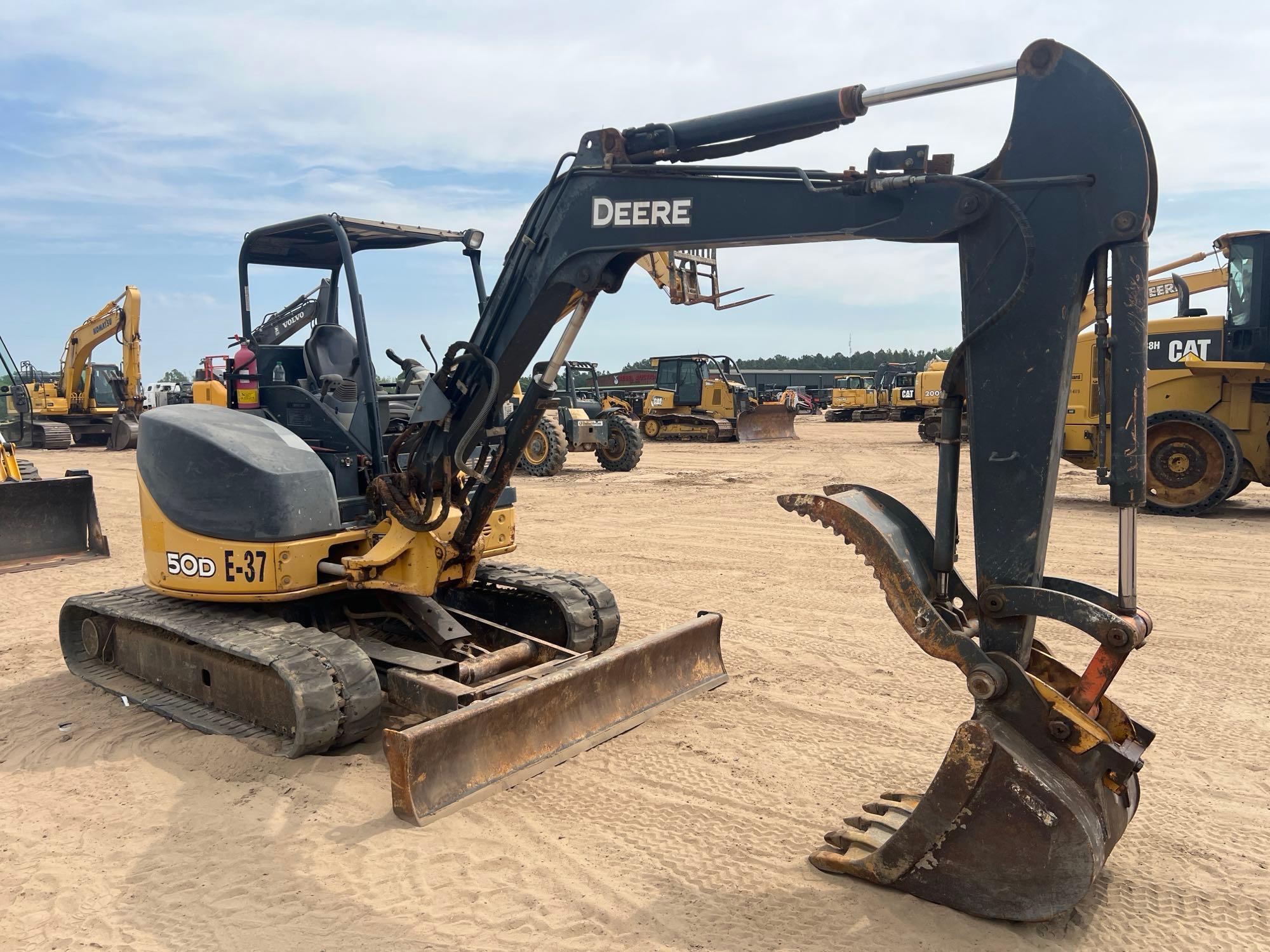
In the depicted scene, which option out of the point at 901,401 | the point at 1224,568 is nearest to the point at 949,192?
the point at 1224,568

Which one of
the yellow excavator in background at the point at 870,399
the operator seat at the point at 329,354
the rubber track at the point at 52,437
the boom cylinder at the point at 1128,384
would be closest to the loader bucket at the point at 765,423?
the yellow excavator in background at the point at 870,399

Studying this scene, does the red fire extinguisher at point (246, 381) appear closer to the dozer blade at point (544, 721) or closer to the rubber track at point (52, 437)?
the dozer blade at point (544, 721)

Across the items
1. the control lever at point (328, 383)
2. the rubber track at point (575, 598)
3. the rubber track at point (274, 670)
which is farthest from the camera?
the rubber track at point (575, 598)

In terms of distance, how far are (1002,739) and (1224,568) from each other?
22.1 feet

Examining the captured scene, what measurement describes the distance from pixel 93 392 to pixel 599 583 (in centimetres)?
2477

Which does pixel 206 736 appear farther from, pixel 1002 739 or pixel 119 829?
pixel 1002 739

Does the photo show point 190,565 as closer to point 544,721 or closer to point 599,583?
point 544,721

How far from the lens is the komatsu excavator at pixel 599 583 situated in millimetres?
2938

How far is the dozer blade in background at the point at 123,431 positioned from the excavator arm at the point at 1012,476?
24790mm

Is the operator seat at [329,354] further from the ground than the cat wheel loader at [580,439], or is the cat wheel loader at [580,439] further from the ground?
the operator seat at [329,354]

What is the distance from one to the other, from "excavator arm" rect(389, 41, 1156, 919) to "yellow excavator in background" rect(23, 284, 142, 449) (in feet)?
76.8

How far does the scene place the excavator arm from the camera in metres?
2.89

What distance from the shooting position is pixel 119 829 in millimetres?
3818

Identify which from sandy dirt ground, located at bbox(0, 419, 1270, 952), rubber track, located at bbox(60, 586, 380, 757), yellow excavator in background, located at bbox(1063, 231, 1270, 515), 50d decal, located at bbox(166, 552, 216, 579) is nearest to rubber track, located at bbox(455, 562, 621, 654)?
sandy dirt ground, located at bbox(0, 419, 1270, 952)
